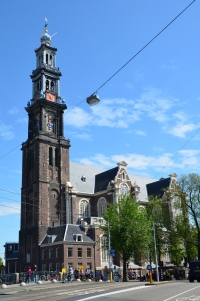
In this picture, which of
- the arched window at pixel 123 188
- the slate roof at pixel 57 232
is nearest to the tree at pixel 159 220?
the slate roof at pixel 57 232

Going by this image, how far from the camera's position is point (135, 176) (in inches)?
3442

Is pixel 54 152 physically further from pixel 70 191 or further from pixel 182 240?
pixel 182 240

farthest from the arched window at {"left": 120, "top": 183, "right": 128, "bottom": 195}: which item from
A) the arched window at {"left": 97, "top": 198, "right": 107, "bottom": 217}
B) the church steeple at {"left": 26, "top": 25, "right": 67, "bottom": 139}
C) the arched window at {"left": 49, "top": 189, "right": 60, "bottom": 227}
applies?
the church steeple at {"left": 26, "top": 25, "right": 67, "bottom": 139}

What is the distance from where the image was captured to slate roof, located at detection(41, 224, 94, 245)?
56.1 meters

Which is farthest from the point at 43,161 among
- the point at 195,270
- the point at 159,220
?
the point at 195,270

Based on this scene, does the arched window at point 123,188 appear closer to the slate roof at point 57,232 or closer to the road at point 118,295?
the slate roof at point 57,232

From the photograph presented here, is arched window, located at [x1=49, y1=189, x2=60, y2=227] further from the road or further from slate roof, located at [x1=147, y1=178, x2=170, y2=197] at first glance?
the road

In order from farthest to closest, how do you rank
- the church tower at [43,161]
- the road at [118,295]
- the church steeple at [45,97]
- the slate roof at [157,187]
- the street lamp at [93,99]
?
the slate roof at [157,187] → the church steeple at [45,97] → the church tower at [43,161] → the street lamp at [93,99] → the road at [118,295]

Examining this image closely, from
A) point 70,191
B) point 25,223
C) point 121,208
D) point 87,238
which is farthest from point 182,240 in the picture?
point 25,223

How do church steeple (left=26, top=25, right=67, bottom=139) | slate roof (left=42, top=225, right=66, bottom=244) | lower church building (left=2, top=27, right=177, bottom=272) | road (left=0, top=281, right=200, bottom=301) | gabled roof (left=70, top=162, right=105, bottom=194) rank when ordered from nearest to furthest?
road (left=0, top=281, right=200, bottom=301)
slate roof (left=42, top=225, right=66, bottom=244)
lower church building (left=2, top=27, right=177, bottom=272)
church steeple (left=26, top=25, right=67, bottom=139)
gabled roof (left=70, top=162, right=105, bottom=194)

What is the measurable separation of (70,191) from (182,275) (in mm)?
27643

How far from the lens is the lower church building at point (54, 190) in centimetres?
5722

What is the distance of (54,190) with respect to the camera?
66312 millimetres

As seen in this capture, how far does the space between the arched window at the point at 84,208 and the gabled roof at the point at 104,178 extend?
13.3ft
